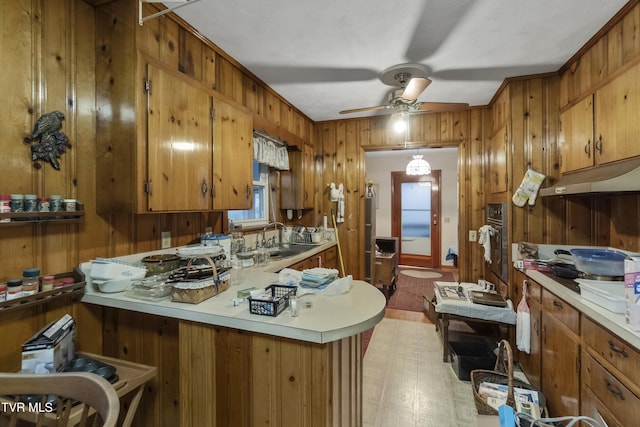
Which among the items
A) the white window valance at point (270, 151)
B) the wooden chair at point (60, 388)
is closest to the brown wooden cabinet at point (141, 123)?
the wooden chair at point (60, 388)

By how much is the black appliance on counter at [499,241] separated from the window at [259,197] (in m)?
2.55

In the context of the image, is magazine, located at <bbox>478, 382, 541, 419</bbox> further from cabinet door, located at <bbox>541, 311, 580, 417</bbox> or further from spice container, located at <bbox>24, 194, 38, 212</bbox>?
spice container, located at <bbox>24, 194, 38, 212</bbox>

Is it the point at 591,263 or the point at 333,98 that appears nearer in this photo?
the point at 591,263

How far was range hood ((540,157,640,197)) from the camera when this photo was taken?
1442 millimetres

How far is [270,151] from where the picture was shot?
10.2 ft

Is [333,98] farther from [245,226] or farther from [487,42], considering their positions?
[245,226]

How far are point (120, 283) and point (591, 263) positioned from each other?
2660 millimetres

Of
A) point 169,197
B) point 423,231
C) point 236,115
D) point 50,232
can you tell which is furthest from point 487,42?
point 423,231

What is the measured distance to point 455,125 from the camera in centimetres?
345

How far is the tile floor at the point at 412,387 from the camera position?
1870mm

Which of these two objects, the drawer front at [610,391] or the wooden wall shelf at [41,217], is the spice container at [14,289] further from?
the drawer front at [610,391]

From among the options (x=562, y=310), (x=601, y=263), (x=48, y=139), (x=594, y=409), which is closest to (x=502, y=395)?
(x=594, y=409)

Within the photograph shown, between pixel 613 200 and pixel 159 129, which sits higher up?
pixel 159 129

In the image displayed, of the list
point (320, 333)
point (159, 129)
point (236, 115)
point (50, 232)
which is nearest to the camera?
point (320, 333)
